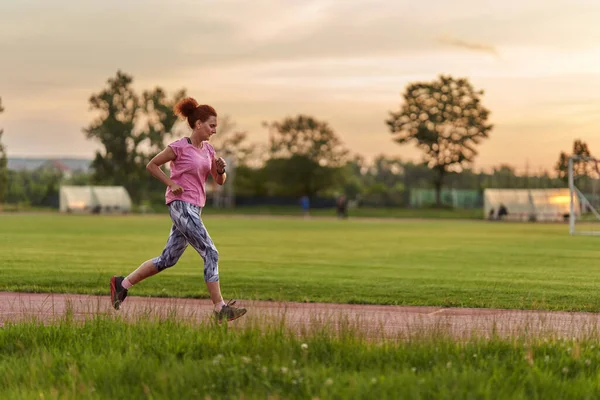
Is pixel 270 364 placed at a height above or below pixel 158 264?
below

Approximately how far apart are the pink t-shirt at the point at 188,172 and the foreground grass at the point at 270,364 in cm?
177

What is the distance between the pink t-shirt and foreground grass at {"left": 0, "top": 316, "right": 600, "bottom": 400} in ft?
5.81

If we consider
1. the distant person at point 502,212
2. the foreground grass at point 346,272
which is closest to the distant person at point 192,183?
the foreground grass at point 346,272

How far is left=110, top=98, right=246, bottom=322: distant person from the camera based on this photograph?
30.4 feet

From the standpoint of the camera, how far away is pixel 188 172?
9.40 meters

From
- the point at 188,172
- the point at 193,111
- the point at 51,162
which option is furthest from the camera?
the point at 51,162

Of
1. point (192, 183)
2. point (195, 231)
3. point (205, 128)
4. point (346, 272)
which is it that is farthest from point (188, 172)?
point (346, 272)

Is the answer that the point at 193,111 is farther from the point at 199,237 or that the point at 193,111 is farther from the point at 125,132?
the point at 125,132

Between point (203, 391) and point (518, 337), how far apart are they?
Result: 2.94 metres

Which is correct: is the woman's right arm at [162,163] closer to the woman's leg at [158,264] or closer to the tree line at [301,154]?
the woman's leg at [158,264]

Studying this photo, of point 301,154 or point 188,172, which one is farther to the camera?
point 301,154

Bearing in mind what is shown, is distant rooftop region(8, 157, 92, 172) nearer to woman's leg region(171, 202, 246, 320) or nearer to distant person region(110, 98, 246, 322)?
distant person region(110, 98, 246, 322)

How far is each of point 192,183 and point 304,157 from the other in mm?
89648

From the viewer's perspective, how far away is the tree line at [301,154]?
91688 millimetres
